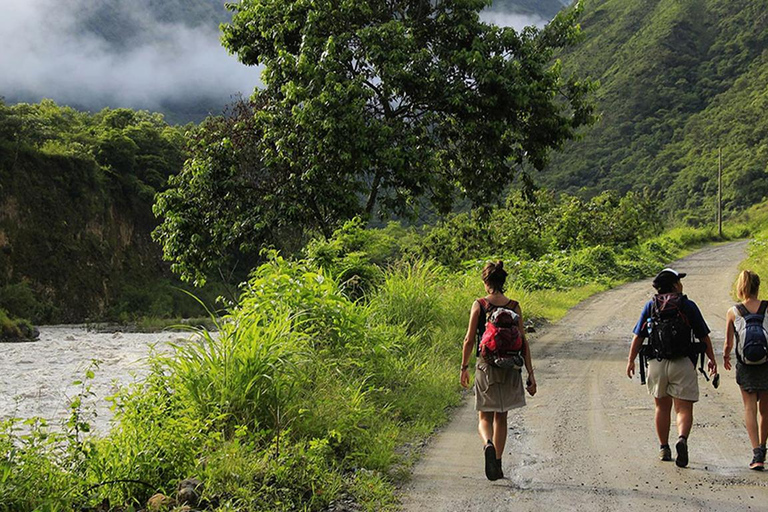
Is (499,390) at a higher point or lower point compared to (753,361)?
lower

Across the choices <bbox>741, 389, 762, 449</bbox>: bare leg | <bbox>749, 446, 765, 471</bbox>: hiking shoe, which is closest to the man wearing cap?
<bbox>741, 389, 762, 449</bbox>: bare leg

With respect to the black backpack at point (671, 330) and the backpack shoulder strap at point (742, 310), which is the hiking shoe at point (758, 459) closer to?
the black backpack at point (671, 330)

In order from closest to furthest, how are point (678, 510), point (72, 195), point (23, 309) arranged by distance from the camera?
point (678, 510)
point (23, 309)
point (72, 195)

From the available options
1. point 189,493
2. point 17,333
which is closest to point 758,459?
point 189,493

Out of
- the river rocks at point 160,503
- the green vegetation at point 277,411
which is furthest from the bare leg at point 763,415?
the river rocks at point 160,503

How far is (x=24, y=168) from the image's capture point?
5272 centimetres

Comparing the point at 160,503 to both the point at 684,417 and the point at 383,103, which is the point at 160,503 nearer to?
the point at 684,417

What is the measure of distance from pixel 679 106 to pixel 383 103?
77219 millimetres

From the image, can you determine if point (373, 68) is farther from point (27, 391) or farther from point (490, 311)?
point (27, 391)

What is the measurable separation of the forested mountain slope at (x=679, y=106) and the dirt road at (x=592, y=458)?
187 ft

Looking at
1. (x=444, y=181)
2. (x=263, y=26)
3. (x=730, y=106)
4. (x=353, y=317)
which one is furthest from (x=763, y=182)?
(x=353, y=317)

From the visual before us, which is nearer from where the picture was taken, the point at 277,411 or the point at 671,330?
the point at 671,330

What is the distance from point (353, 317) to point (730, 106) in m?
78.8

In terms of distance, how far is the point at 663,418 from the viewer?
218 inches
